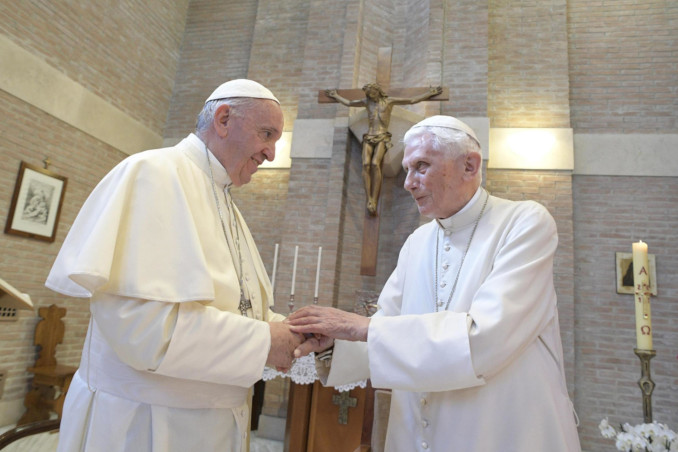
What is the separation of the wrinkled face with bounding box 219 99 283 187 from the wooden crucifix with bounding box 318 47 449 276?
3.46 metres

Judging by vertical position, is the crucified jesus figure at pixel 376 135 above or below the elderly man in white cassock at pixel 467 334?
above

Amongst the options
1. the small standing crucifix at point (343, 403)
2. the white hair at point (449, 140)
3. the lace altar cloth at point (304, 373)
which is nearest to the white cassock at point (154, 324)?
the white hair at point (449, 140)

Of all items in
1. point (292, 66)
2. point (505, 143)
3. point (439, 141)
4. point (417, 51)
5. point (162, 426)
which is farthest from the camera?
point (292, 66)

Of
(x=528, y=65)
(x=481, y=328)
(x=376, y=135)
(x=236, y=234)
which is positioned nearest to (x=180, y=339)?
(x=236, y=234)

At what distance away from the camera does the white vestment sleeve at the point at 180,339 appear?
135 centimetres

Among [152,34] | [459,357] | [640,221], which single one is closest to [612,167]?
[640,221]

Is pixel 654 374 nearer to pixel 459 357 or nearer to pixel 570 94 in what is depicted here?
pixel 570 94

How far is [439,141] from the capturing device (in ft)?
6.31

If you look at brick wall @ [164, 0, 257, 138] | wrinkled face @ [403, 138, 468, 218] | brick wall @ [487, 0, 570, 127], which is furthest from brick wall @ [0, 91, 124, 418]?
brick wall @ [487, 0, 570, 127]

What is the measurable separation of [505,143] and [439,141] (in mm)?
4543

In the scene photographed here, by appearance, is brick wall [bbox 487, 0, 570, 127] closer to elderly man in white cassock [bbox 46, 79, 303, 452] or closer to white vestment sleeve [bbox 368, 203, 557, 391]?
white vestment sleeve [bbox 368, 203, 557, 391]

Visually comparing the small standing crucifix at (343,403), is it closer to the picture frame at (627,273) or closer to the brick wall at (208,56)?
the picture frame at (627,273)

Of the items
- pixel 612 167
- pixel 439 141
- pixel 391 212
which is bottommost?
pixel 439 141

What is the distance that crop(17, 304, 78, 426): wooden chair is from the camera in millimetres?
5078
